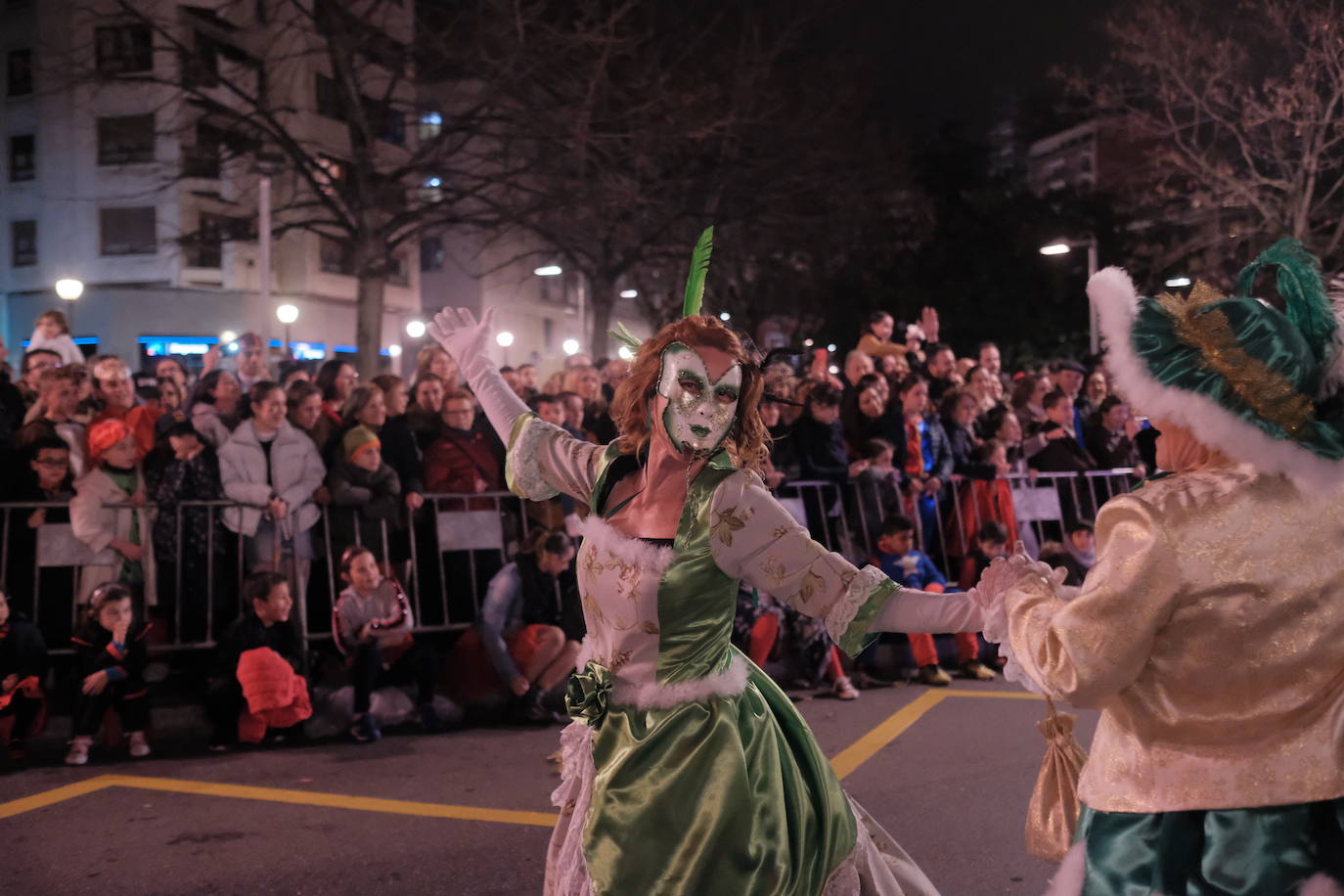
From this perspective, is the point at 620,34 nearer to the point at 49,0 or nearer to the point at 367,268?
the point at 367,268

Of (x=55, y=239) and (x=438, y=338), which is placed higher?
(x=55, y=239)

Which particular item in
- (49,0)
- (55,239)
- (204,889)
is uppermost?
(49,0)

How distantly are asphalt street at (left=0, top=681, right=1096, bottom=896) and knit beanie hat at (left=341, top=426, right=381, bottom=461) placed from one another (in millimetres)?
1854

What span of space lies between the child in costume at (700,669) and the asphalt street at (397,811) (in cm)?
146

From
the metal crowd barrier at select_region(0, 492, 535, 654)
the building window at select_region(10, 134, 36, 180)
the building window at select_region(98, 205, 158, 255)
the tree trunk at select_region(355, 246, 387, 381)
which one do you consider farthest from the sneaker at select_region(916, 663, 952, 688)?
the building window at select_region(10, 134, 36, 180)

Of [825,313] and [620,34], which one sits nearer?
[620,34]

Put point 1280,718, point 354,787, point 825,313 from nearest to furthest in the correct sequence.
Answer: point 1280,718 < point 354,787 < point 825,313

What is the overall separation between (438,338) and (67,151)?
33974 millimetres

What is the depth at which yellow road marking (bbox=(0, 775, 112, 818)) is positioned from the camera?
18.1 ft

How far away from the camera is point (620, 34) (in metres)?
19.0

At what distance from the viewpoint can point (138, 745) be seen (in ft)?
21.4

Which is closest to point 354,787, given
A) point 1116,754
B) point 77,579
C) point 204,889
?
point 204,889

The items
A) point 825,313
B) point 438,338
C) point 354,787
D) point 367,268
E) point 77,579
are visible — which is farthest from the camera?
point 825,313

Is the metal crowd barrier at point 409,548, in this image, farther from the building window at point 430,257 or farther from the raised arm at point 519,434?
the building window at point 430,257
